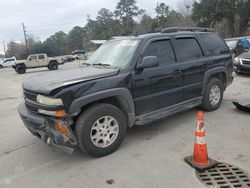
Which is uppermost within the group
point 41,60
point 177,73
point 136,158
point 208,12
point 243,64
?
point 208,12

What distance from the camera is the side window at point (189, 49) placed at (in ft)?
16.8

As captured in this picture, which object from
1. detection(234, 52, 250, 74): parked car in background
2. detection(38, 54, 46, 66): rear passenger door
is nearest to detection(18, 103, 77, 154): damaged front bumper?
detection(234, 52, 250, 74): parked car in background

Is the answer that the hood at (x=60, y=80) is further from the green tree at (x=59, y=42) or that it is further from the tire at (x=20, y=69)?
the green tree at (x=59, y=42)

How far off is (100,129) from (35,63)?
23.2m

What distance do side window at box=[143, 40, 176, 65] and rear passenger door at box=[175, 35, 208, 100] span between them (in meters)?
0.21

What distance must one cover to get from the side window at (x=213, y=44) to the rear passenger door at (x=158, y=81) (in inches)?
49.5

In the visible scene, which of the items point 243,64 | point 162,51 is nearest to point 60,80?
point 162,51

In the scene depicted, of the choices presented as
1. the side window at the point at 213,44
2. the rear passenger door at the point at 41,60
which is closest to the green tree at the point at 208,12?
the rear passenger door at the point at 41,60

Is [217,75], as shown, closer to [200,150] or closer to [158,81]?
[158,81]

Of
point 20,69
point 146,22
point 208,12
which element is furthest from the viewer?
point 146,22

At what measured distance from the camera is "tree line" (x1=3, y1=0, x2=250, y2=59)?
3894 cm

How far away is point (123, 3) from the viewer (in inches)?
2844

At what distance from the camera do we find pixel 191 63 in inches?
204

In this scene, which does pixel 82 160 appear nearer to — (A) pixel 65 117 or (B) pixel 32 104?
(A) pixel 65 117
